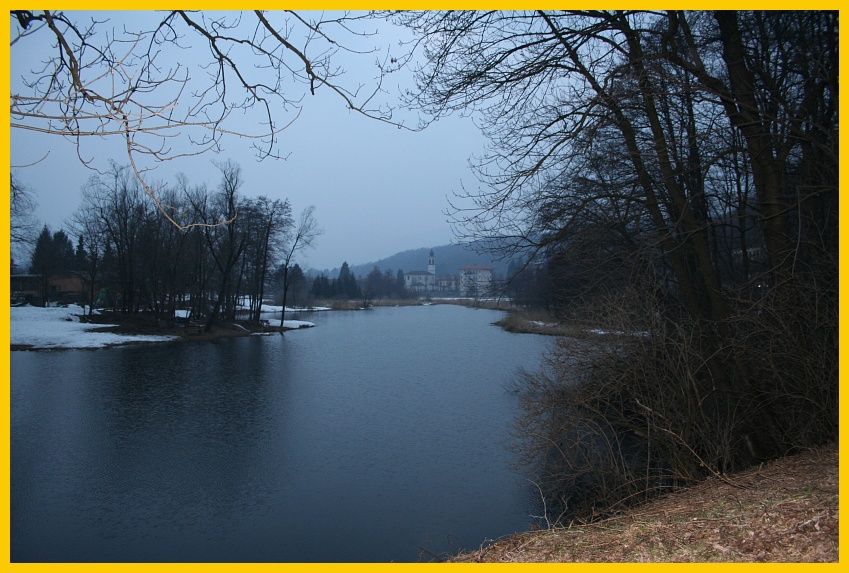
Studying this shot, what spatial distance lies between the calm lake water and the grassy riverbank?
270 centimetres

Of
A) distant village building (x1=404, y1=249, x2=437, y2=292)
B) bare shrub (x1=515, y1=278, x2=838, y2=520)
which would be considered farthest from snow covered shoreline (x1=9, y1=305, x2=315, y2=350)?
distant village building (x1=404, y1=249, x2=437, y2=292)

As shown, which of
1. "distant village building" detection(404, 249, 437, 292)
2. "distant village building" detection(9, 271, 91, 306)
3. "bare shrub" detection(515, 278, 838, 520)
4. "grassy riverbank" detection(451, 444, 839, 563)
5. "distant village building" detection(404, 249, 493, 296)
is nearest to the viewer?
"grassy riverbank" detection(451, 444, 839, 563)

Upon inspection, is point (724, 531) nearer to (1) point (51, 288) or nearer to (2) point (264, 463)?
(2) point (264, 463)

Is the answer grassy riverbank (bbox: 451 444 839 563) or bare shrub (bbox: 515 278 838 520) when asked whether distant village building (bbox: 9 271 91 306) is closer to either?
bare shrub (bbox: 515 278 838 520)

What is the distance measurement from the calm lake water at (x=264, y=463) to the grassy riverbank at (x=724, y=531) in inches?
106

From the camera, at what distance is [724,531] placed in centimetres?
418

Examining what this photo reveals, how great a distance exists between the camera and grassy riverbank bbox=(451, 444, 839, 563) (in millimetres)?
3783

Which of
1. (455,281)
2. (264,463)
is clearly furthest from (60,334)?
(455,281)

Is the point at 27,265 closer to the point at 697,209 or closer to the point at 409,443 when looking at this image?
the point at 409,443

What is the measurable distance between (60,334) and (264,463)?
24042mm

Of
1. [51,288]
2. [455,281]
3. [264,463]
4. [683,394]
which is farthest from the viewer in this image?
[455,281]

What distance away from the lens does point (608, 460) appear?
8.07 metres

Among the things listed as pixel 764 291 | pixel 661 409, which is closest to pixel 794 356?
pixel 764 291

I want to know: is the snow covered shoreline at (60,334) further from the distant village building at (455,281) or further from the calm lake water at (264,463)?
the distant village building at (455,281)
